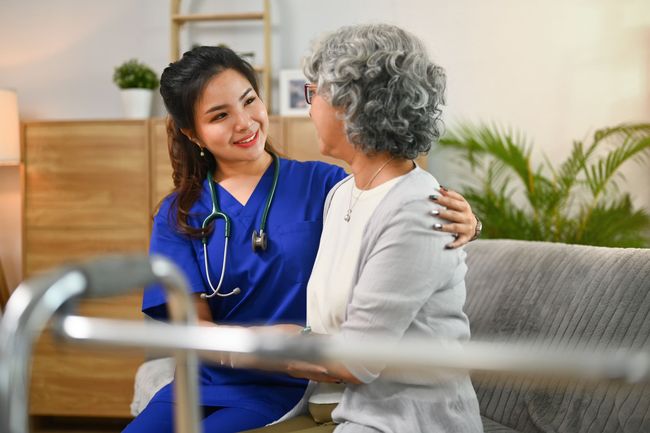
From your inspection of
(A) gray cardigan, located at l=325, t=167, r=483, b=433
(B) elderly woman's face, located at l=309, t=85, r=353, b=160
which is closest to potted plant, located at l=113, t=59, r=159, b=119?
(B) elderly woman's face, located at l=309, t=85, r=353, b=160

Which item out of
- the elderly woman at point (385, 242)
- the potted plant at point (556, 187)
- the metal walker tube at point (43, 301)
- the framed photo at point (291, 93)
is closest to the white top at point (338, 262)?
the elderly woman at point (385, 242)

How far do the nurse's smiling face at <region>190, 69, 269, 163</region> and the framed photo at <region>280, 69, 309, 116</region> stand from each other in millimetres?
2577

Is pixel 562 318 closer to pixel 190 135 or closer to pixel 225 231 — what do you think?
pixel 225 231

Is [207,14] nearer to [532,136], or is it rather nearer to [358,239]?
[532,136]

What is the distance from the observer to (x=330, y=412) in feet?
5.59

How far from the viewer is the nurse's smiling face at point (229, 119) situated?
2.03 m

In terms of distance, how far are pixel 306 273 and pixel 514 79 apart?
3.16 meters

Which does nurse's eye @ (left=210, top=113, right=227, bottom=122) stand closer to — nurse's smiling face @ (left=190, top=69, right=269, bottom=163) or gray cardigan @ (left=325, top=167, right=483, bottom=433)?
nurse's smiling face @ (left=190, top=69, right=269, bottom=163)

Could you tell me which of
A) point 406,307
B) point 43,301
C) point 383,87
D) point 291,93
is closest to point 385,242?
point 406,307

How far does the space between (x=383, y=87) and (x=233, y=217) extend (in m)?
0.65

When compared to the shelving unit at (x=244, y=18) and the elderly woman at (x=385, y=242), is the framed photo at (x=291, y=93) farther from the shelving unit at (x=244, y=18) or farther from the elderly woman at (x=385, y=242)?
the elderly woman at (x=385, y=242)

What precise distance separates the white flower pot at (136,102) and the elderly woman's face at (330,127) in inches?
123

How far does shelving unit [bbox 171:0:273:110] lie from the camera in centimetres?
461

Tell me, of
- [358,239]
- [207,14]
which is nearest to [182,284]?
[358,239]
